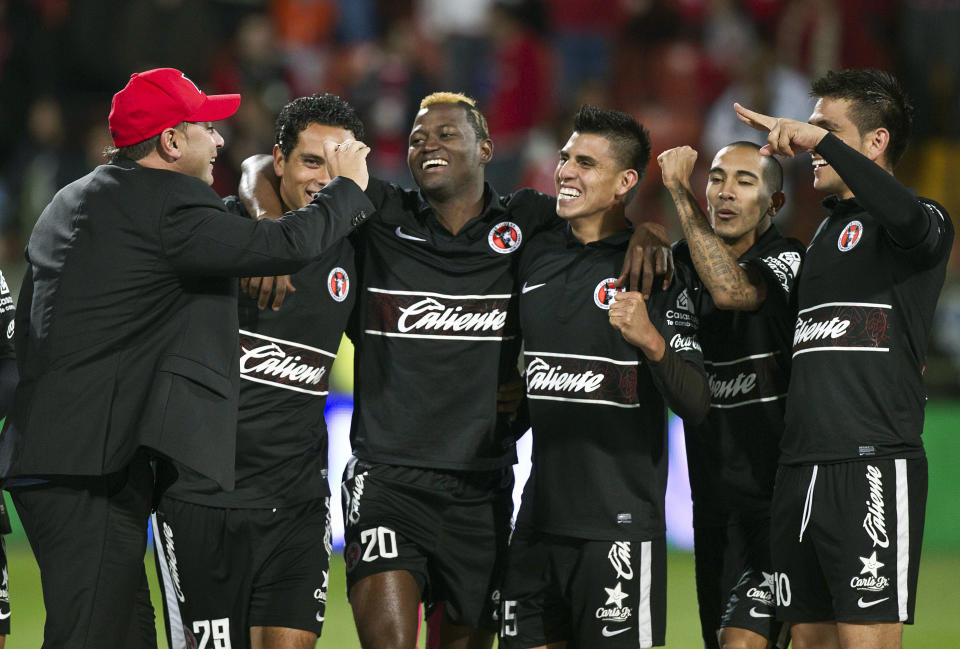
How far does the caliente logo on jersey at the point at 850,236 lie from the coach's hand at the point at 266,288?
2.26m

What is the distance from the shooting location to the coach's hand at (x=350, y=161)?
4.83 metres

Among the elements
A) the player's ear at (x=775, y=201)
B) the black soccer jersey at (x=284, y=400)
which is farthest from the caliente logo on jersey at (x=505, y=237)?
the player's ear at (x=775, y=201)

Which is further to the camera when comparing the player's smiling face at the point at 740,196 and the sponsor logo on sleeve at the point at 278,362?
the player's smiling face at the point at 740,196

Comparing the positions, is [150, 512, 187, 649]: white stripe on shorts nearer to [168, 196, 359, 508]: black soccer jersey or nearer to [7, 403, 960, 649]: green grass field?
[168, 196, 359, 508]: black soccer jersey

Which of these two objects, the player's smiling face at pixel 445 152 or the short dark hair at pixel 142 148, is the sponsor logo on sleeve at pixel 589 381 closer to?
the player's smiling face at pixel 445 152

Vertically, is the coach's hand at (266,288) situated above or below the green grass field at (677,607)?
above

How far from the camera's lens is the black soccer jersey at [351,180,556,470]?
5.41m

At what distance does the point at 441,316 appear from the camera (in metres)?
5.45

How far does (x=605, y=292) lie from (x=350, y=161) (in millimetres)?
1204

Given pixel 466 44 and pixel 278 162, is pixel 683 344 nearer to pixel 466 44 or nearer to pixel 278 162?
pixel 278 162

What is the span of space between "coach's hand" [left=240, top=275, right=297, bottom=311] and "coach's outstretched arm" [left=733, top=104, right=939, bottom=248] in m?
2.02

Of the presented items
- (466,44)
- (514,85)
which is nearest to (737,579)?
(514,85)

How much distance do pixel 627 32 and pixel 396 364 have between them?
29.5ft

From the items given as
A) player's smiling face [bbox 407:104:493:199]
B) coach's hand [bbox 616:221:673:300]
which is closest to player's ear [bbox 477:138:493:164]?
player's smiling face [bbox 407:104:493:199]
